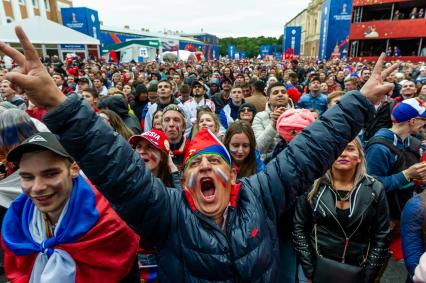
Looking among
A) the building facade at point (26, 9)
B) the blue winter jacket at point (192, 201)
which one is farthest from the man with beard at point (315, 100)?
the building facade at point (26, 9)

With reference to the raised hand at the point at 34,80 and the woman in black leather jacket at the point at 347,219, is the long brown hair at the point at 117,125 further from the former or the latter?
the raised hand at the point at 34,80

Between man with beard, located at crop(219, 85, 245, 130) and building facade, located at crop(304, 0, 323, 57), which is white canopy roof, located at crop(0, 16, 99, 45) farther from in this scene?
building facade, located at crop(304, 0, 323, 57)

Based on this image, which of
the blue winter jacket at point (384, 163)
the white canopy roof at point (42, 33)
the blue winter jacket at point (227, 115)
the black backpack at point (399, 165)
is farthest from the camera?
the white canopy roof at point (42, 33)

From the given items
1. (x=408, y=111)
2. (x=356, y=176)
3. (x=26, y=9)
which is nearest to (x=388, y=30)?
(x=408, y=111)

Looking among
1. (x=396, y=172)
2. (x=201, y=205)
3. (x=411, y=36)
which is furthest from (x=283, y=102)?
(x=411, y=36)

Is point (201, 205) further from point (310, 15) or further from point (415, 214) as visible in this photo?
point (310, 15)

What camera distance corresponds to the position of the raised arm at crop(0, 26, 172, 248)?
3.70ft

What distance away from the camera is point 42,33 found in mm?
19312

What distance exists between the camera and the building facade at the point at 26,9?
94.3ft

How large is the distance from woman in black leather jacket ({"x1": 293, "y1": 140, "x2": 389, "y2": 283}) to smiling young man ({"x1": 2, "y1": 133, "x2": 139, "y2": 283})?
4.51 feet

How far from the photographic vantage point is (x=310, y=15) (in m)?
58.0

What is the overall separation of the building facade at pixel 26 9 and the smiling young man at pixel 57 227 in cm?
3496

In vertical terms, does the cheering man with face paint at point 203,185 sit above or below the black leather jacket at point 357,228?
above

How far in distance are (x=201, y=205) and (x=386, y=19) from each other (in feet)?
123
